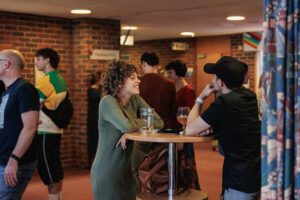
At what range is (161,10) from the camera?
728 centimetres

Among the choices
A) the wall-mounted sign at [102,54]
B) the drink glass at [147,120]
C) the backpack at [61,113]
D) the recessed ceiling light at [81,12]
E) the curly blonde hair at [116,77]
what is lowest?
the backpack at [61,113]

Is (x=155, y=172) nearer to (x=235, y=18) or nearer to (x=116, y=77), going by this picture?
(x=116, y=77)

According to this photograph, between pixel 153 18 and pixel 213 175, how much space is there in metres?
3.07

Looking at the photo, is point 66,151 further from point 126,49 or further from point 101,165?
point 126,49

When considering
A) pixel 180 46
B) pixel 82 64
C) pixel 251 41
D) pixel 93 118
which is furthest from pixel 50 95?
pixel 180 46

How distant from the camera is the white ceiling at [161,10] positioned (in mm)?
6484

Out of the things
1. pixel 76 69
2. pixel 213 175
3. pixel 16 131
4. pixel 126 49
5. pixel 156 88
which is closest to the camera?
pixel 16 131

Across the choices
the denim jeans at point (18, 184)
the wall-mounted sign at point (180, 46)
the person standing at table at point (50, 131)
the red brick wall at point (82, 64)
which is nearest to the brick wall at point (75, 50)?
the red brick wall at point (82, 64)

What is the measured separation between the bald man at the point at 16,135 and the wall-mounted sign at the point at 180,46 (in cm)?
839

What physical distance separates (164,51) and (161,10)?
524cm

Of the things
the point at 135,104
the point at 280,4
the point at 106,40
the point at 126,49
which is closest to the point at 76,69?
the point at 106,40

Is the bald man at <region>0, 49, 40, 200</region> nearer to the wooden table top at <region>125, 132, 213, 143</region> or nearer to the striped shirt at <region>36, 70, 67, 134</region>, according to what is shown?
the wooden table top at <region>125, 132, 213, 143</region>

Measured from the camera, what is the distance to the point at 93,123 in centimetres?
724

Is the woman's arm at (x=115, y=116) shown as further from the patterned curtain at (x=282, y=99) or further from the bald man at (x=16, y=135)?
the patterned curtain at (x=282, y=99)
